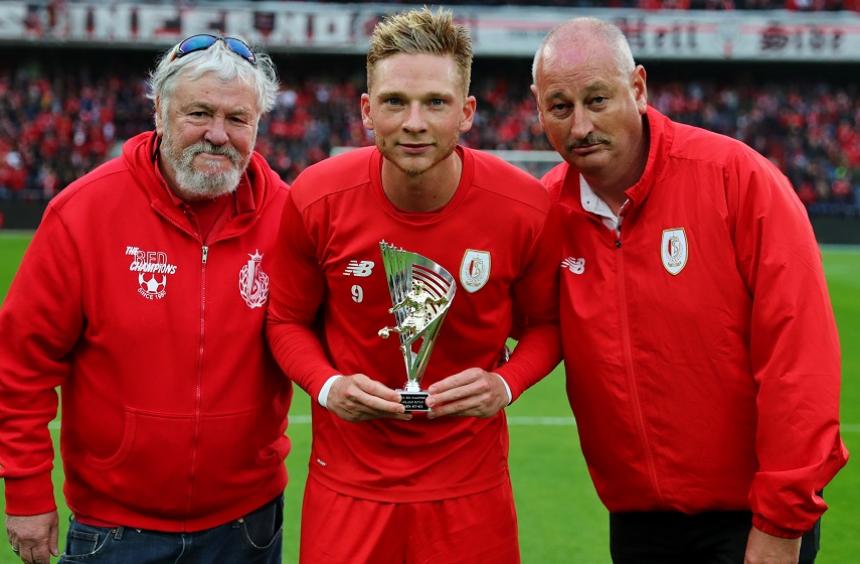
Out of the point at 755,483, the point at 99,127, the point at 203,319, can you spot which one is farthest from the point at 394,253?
the point at 99,127

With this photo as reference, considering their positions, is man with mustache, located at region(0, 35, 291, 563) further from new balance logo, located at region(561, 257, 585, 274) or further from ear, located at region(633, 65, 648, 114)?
ear, located at region(633, 65, 648, 114)

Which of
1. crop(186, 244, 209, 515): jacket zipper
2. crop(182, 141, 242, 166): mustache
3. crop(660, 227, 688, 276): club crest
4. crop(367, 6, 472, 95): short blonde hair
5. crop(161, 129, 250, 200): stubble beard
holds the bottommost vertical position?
crop(186, 244, 209, 515): jacket zipper

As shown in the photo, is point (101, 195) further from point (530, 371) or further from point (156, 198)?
point (530, 371)

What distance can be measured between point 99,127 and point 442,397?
2817 cm

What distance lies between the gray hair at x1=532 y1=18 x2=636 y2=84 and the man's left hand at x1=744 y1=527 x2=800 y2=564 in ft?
4.42

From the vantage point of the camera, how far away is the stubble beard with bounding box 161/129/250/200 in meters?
3.05

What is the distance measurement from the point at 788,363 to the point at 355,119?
27.8 metres

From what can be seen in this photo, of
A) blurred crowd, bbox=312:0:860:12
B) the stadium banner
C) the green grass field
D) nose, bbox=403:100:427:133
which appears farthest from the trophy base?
blurred crowd, bbox=312:0:860:12

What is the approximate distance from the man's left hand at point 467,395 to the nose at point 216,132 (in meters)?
1.00

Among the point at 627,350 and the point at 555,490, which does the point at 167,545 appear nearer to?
the point at 627,350

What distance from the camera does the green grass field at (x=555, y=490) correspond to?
17.0 feet

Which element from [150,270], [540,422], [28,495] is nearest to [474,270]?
[150,270]

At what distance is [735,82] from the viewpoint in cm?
3272

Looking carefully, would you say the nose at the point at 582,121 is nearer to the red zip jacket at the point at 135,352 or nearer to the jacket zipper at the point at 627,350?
the jacket zipper at the point at 627,350
